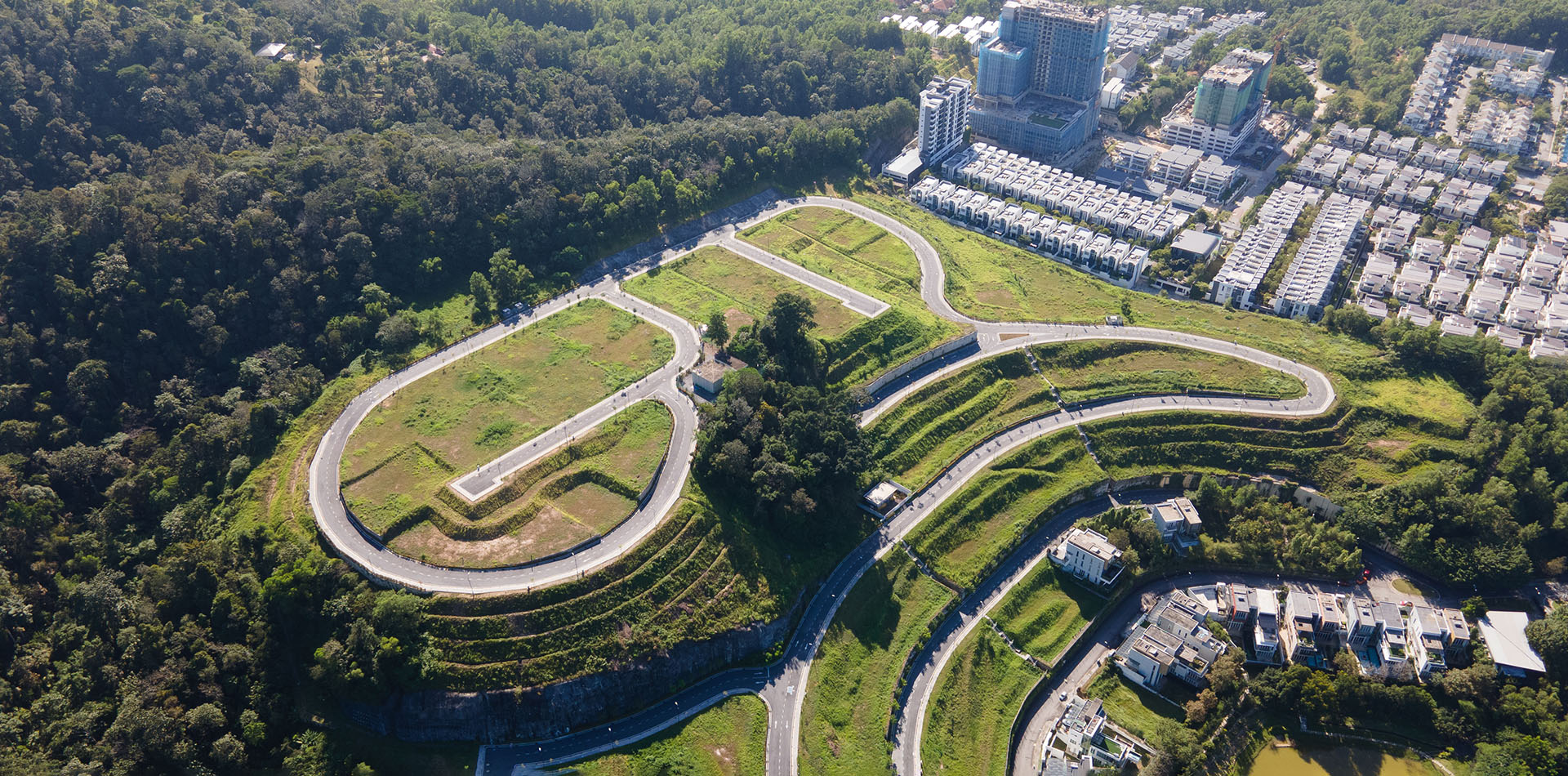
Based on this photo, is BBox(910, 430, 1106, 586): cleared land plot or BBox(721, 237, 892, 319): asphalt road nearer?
BBox(910, 430, 1106, 586): cleared land plot

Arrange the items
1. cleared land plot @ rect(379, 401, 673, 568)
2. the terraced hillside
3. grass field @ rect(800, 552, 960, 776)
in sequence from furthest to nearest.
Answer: cleared land plot @ rect(379, 401, 673, 568), grass field @ rect(800, 552, 960, 776), the terraced hillside

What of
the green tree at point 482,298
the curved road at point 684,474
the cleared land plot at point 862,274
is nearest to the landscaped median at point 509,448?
the curved road at point 684,474

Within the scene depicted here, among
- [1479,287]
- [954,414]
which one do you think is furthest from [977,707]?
[1479,287]

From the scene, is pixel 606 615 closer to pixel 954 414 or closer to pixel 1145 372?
pixel 954 414

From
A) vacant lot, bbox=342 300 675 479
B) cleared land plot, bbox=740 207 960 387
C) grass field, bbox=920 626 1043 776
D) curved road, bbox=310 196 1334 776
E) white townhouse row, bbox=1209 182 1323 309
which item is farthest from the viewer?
white townhouse row, bbox=1209 182 1323 309

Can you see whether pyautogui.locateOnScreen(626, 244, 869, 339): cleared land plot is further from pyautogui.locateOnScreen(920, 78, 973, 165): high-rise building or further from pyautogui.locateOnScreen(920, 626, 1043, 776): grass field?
pyautogui.locateOnScreen(920, 78, 973, 165): high-rise building

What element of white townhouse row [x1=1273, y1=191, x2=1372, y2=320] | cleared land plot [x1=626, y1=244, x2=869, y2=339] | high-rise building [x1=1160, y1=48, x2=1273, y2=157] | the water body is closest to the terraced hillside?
cleared land plot [x1=626, y1=244, x2=869, y2=339]
